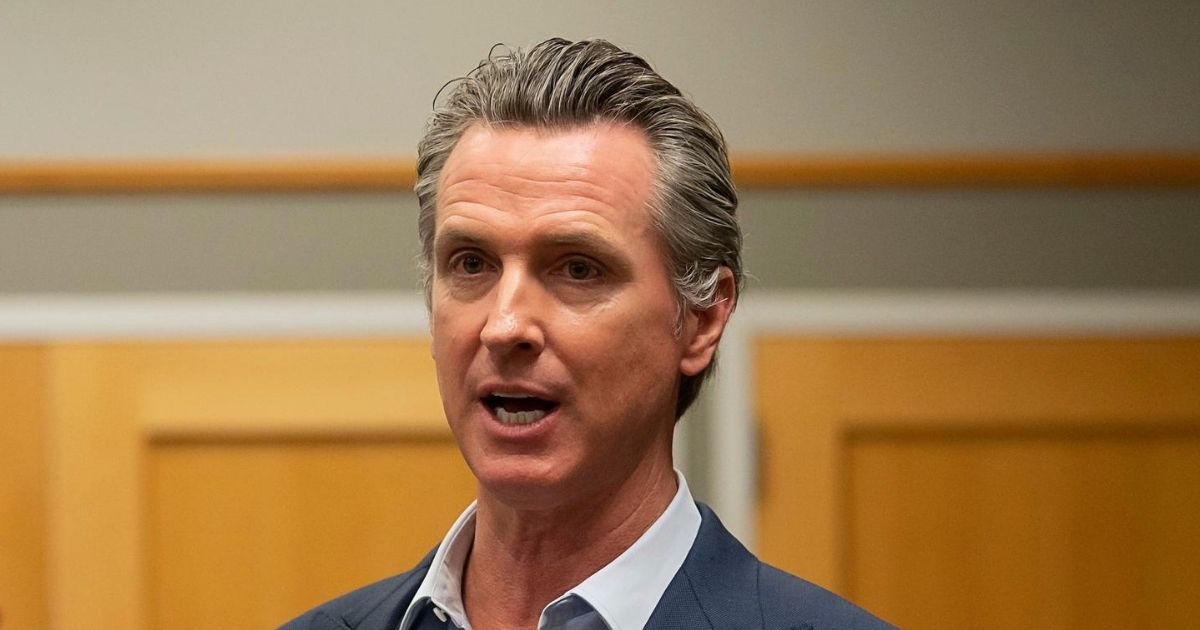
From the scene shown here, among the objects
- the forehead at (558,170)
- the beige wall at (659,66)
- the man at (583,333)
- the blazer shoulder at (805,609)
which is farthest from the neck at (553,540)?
the beige wall at (659,66)

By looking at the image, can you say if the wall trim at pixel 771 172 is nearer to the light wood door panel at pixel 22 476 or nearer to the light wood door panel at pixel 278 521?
the light wood door panel at pixel 22 476

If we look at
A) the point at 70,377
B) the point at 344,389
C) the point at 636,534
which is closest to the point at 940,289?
the point at 344,389

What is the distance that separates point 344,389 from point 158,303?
0.29 m

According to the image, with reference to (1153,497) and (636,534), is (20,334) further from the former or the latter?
(1153,497)

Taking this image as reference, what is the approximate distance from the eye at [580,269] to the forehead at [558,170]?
0.04 metres

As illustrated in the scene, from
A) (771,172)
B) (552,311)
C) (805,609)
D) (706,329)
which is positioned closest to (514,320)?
(552,311)

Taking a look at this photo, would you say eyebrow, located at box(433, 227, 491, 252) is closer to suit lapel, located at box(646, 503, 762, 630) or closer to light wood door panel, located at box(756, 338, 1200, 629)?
suit lapel, located at box(646, 503, 762, 630)

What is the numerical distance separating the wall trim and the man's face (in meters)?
0.98

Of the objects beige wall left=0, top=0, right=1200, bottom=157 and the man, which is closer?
the man

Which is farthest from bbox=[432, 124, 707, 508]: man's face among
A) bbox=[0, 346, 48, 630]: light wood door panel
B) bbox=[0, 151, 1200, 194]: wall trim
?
bbox=[0, 346, 48, 630]: light wood door panel

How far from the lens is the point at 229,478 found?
2105 mm

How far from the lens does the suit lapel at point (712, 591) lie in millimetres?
1111

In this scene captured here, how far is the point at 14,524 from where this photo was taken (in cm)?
210

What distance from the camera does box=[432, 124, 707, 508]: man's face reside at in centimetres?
108
